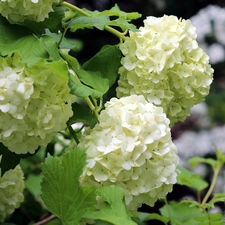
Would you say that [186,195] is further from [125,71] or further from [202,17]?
[125,71]

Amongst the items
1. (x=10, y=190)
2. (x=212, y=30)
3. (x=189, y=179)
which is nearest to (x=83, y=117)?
(x=10, y=190)

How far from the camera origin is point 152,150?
91 centimetres

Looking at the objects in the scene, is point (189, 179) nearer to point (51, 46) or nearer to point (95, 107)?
point (95, 107)

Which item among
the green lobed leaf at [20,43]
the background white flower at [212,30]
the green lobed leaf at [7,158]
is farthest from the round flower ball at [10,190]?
the background white flower at [212,30]

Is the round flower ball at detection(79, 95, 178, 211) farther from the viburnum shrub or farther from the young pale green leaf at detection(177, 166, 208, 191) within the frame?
the young pale green leaf at detection(177, 166, 208, 191)

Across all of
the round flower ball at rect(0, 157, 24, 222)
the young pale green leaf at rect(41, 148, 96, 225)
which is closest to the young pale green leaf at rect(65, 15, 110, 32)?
the young pale green leaf at rect(41, 148, 96, 225)

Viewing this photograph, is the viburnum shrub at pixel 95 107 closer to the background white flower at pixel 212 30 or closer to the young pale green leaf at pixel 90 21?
the young pale green leaf at pixel 90 21

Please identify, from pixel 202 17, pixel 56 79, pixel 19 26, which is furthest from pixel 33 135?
pixel 202 17

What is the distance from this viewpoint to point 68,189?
0.88 metres

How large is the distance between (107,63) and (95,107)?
12 centimetres

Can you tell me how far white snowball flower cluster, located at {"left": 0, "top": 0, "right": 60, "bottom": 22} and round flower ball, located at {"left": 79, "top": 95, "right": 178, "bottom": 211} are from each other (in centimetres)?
19

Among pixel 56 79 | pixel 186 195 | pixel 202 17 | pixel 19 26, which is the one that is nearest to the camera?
pixel 56 79

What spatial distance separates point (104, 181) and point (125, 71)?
25cm

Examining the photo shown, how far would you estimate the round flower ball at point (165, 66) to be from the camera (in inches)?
40.1
